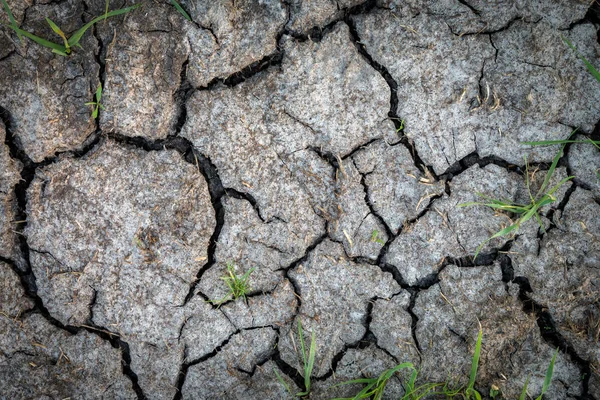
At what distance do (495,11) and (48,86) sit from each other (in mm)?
1830

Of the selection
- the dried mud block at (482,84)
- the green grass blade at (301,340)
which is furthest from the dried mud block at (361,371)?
the dried mud block at (482,84)

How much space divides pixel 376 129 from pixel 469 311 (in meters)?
0.84

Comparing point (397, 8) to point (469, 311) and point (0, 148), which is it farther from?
point (0, 148)

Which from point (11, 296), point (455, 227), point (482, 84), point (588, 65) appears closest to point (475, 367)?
point (455, 227)

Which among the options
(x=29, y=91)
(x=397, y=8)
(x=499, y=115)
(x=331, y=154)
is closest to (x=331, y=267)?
(x=331, y=154)

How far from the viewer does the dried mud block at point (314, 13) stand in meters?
1.96

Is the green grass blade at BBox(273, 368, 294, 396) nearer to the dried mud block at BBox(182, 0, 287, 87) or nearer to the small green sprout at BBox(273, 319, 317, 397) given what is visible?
the small green sprout at BBox(273, 319, 317, 397)

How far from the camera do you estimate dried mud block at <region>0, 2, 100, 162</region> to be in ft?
6.41

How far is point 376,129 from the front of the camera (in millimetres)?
2004

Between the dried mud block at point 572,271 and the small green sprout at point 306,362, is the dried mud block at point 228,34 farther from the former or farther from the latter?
the dried mud block at point 572,271

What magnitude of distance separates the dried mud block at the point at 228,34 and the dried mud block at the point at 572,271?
4.37 feet

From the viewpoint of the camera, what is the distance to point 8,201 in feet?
6.50

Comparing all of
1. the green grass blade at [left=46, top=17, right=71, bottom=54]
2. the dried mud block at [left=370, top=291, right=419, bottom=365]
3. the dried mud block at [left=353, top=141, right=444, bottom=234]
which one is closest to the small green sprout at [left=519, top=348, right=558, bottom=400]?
the dried mud block at [left=370, top=291, right=419, bottom=365]

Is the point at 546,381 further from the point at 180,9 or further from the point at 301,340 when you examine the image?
the point at 180,9
